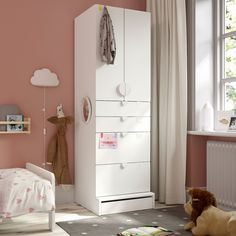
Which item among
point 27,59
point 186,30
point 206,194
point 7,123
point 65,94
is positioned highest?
point 186,30

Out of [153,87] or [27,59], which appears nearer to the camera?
[27,59]

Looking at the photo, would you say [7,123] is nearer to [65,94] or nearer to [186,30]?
[65,94]

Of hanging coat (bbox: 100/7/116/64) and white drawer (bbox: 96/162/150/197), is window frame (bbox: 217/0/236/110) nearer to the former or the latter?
white drawer (bbox: 96/162/150/197)

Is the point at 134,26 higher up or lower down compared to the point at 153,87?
higher up

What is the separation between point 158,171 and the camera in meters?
4.32

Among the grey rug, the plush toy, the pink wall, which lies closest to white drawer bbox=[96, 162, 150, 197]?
the grey rug

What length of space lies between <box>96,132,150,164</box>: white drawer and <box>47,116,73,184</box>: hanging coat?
576 millimetres

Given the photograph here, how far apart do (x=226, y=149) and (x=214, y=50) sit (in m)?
1.18

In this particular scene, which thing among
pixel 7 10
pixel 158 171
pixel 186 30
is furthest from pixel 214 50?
pixel 7 10

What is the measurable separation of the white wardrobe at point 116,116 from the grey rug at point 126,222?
16 cm

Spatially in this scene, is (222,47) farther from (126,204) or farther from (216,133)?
(126,204)

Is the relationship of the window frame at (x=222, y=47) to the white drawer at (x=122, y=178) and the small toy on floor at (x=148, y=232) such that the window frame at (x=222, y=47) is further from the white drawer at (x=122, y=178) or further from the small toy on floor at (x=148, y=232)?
the small toy on floor at (x=148, y=232)

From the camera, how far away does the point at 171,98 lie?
4020 mm

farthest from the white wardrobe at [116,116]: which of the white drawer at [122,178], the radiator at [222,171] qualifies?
the radiator at [222,171]
